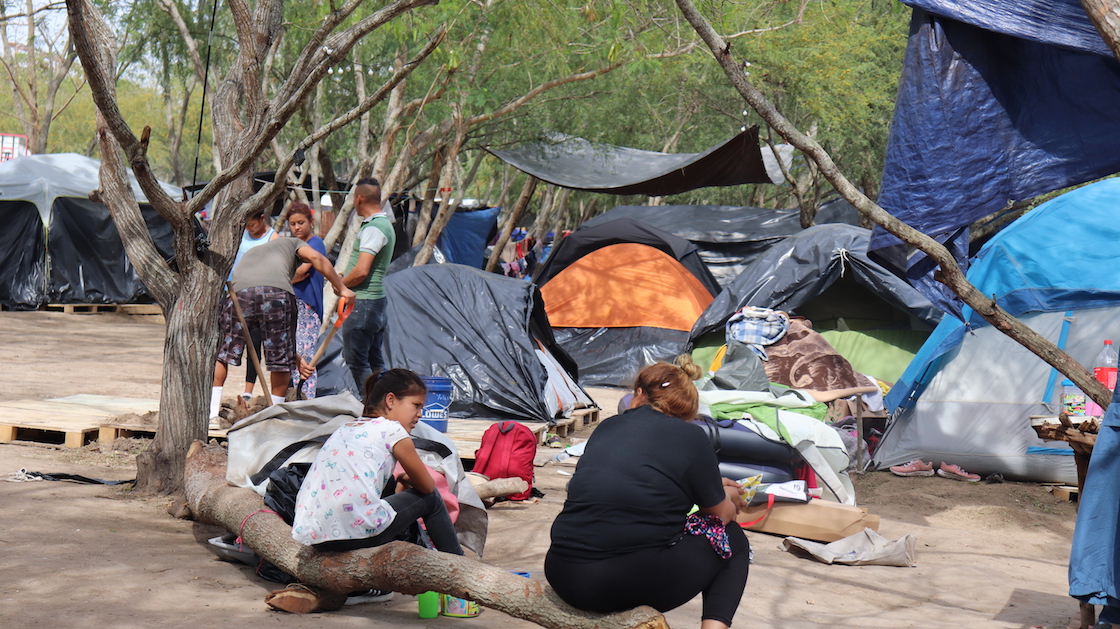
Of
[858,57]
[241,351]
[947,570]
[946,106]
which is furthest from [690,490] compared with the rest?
[858,57]

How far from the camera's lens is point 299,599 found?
3.47 meters

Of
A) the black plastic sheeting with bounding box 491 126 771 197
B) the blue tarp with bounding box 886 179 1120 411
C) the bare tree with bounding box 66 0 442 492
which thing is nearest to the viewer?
the bare tree with bounding box 66 0 442 492

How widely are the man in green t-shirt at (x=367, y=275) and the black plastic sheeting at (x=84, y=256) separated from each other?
9.50 m

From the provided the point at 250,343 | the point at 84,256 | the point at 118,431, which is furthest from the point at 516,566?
the point at 84,256

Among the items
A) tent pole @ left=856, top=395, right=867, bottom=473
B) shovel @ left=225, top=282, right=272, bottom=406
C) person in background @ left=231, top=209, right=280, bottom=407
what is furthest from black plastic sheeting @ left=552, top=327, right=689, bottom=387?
shovel @ left=225, top=282, right=272, bottom=406

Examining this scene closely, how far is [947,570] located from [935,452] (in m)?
2.27

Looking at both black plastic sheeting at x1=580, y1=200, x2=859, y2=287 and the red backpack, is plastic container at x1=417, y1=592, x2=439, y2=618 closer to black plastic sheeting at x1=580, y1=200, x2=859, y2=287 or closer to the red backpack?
the red backpack

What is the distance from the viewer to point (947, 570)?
504cm

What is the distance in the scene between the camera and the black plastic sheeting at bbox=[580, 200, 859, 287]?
14.4m

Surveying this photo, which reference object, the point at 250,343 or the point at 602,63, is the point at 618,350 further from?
the point at 250,343

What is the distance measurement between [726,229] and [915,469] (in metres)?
7.93

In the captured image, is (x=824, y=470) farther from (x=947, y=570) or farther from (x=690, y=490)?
(x=690, y=490)

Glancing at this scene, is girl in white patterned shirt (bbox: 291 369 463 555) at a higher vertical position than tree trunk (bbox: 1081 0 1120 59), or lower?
lower

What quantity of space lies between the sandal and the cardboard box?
2733 mm
